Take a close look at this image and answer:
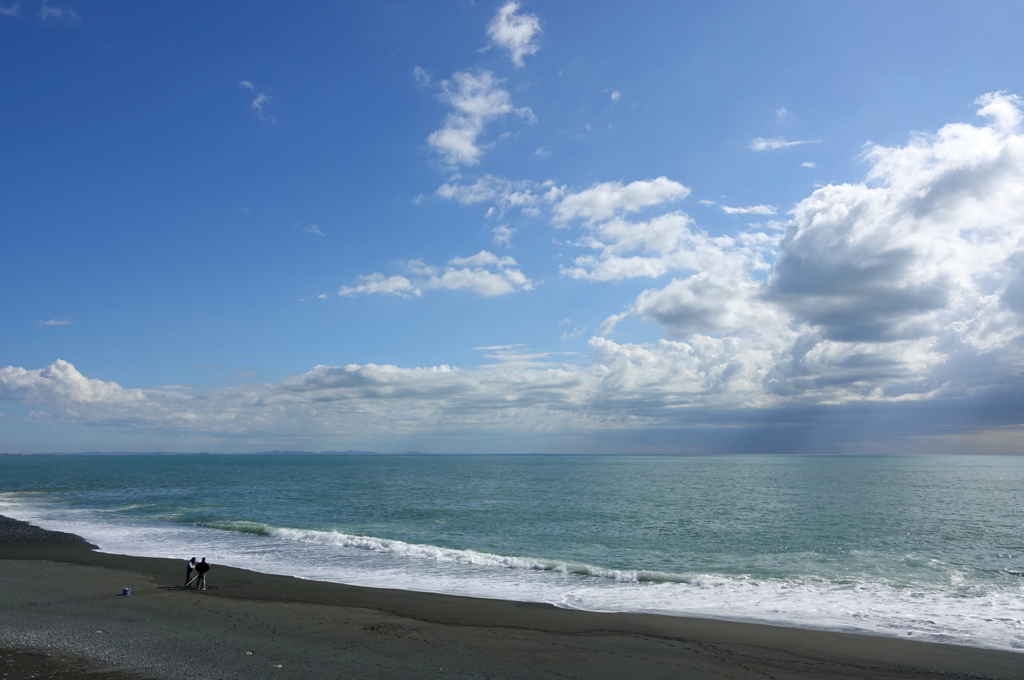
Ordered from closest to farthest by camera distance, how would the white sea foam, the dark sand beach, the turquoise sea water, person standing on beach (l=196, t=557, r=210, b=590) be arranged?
the dark sand beach, the white sea foam, the turquoise sea water, person standing on beach (l=196, t=557, r=210, b=590)

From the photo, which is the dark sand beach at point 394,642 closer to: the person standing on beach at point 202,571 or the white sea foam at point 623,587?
the person standing on beach at point 202,571

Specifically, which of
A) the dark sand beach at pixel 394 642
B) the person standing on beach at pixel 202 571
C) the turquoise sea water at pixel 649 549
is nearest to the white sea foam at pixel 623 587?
the turquoise sea water at pixel 649 549

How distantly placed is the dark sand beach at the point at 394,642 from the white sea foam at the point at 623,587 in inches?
56.8

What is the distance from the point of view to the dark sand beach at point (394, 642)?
11.7 meters

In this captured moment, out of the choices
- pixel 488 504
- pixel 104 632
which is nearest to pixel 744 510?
pixel 488 504

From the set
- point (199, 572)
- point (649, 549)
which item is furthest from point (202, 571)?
point (649, 549)

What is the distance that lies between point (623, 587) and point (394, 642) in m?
9.97

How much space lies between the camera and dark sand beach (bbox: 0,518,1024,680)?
1174cm

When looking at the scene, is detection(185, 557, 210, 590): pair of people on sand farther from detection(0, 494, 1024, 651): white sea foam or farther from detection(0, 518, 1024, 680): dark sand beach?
detection(0, 494, 1024, 651): white sea foam

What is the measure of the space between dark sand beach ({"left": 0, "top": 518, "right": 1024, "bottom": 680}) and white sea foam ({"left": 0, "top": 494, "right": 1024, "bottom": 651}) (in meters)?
1.44

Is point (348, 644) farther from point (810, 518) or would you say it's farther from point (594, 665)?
point (810, 518)

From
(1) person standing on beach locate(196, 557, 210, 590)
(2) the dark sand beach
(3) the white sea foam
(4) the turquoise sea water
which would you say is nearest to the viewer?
(2) the dark sand beach

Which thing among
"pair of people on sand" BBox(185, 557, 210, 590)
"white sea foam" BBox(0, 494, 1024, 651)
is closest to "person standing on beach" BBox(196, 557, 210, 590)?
"pair of people on sand" BBox(185, 557, 210, 590)

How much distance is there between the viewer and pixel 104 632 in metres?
13.9
